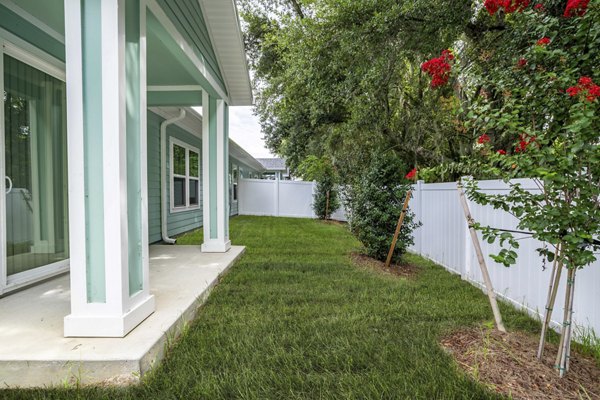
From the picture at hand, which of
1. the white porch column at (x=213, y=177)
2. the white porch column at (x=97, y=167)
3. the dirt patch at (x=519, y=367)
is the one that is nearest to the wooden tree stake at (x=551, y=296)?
the dirt patch at (x=519, y=367)

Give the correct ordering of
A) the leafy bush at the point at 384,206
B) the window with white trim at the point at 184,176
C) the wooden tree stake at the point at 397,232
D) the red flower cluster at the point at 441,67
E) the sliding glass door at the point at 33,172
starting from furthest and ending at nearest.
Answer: the window with white trim at the point at 184,176 → the leafy bush at the point at 384,206 → the wooden tree stake at the point at 397,232 → the sliding glass door at the point at 33,172 → the red flower cluster at the point at 441,67

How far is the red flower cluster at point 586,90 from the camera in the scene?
1.64m

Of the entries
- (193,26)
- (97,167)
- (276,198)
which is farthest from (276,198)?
(97,167)

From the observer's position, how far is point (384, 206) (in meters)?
4.87

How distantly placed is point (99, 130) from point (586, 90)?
279cm

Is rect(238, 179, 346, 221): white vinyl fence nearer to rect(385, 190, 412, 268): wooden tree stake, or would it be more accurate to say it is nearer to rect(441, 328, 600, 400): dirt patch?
rect(385, 190, 412, 268): wooden tree stake

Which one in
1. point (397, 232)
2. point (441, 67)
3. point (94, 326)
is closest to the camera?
→ point (94, 326)

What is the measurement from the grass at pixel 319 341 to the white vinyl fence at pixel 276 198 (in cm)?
1020

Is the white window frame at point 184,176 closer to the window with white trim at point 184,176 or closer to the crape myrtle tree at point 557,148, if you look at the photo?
the window with white trim at point 184,176

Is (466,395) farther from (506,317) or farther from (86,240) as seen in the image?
(86,240)

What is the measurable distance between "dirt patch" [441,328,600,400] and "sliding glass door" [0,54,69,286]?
12.5 ft

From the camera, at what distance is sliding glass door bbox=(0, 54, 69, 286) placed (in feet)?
9.70

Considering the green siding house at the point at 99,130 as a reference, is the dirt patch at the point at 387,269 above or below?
below

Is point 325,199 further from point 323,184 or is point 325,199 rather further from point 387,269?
point 387,269
